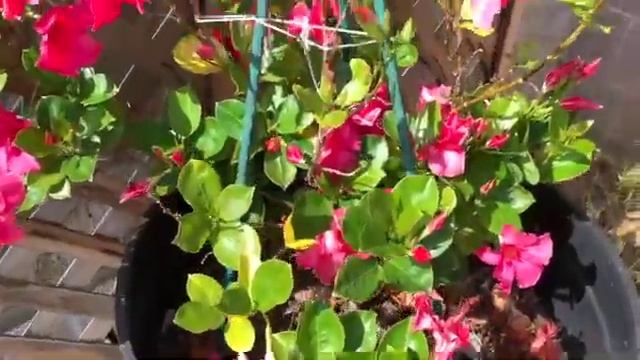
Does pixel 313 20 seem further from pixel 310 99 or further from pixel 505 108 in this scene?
pixel 505 108

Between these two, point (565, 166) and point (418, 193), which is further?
point (565, 166)

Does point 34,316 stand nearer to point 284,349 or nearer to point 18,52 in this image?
point 18,52

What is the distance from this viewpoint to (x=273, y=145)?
0.96 m

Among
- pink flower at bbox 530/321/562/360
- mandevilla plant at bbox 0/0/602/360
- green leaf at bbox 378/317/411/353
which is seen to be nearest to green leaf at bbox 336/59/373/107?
mandevilla plant at bbox 0/0/602/360

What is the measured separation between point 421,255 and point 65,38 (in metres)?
0.35

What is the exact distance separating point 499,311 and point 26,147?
1.90 feet

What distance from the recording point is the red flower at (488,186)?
980 mm

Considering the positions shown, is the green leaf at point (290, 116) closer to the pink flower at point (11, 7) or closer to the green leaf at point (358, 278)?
the green leaf at point (358, 278)

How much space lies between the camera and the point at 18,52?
103 centimetres

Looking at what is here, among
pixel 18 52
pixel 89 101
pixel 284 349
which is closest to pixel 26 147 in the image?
pixel 89 101

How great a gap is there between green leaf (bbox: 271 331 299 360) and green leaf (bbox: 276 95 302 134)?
20cm

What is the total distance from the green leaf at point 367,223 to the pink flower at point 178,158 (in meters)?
0.20

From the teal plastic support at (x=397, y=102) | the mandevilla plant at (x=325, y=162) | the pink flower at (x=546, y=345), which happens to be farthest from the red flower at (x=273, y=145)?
the pink flower at (x=546, y=345)

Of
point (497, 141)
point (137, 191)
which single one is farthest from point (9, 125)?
point (497, 141)
